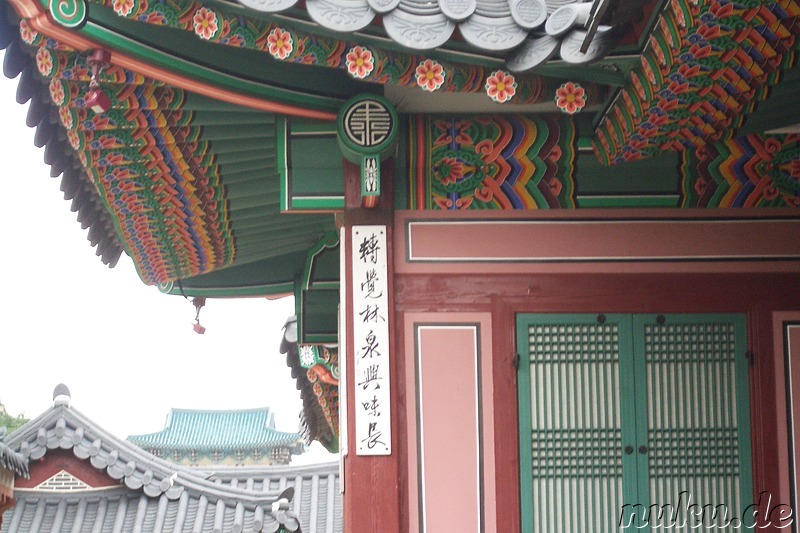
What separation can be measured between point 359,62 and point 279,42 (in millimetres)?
408

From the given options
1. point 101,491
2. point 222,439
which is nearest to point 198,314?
point 101,491

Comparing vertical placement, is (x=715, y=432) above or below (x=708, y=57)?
below

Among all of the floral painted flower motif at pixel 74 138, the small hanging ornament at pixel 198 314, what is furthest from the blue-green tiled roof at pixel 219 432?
the floral painted flower motif at pixel 74 138

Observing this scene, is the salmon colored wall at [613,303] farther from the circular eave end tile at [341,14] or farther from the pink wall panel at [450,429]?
the circular eave end tile at [341,14]

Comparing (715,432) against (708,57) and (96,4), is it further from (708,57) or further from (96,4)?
(96,4)

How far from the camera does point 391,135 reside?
22.3 ft

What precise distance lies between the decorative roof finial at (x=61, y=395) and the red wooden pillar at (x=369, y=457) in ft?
21.3

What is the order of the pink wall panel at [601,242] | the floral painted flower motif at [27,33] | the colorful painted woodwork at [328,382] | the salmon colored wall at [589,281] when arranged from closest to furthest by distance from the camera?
1. the floral painted flower motif at [27,33]
2. the salmon colored wall at [589,281]
3. the pink wall panel at [601,242]
4. the colorful painted woodwork at [328,382]

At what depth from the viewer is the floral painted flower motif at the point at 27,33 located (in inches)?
247

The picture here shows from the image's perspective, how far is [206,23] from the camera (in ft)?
20.2

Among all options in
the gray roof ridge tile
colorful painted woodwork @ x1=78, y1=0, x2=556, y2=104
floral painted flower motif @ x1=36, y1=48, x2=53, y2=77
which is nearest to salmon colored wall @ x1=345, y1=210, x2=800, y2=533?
colorful painted woodwork @ x1=78, y1=0, x2=556, y2=104

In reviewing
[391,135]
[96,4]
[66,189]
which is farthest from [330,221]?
[96,4]

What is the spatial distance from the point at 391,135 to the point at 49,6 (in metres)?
1.86

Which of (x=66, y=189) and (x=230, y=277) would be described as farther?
(x=230, y=277)
